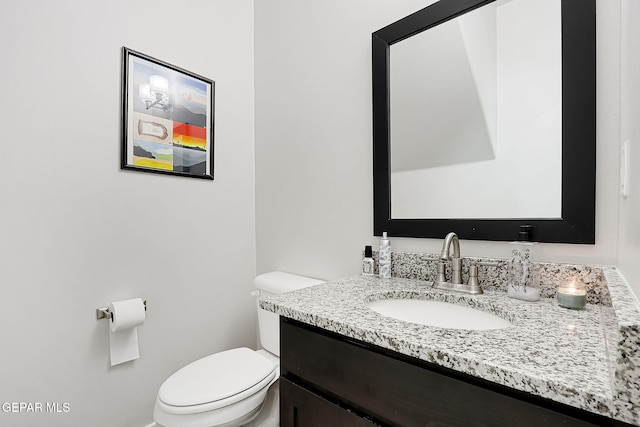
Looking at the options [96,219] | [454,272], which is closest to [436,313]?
[454,272]

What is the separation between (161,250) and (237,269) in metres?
0.45

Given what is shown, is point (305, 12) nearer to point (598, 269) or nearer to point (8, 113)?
point (8, 113)

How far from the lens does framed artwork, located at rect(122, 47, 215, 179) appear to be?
1.40 metres

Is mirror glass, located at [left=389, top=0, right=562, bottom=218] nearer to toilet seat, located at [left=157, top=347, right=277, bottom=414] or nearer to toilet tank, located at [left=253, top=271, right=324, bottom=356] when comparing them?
toilet tank, located at [left=253, top=271, right=324, bottom=356]

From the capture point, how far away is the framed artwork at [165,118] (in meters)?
1.40

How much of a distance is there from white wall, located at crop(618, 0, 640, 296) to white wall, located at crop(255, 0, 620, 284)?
0.26 m

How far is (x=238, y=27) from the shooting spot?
6.03 feet

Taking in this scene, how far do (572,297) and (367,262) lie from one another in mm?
650

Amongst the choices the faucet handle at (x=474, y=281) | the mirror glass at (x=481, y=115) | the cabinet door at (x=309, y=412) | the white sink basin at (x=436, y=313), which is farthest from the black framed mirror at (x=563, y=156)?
the cabinet door at (x=309, y=412)

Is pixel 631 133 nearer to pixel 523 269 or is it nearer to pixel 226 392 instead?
Result: pixel 523 269

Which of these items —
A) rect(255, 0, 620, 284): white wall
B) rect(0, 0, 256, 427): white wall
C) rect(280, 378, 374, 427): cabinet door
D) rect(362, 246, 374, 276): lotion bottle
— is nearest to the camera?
rect(280, 378, 374, 427): cabinet door

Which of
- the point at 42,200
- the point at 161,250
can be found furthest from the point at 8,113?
the point at 161,250

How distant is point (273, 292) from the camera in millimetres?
1504

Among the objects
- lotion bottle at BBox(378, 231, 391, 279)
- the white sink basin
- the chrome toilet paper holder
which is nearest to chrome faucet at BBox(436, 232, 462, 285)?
the white sink basin
